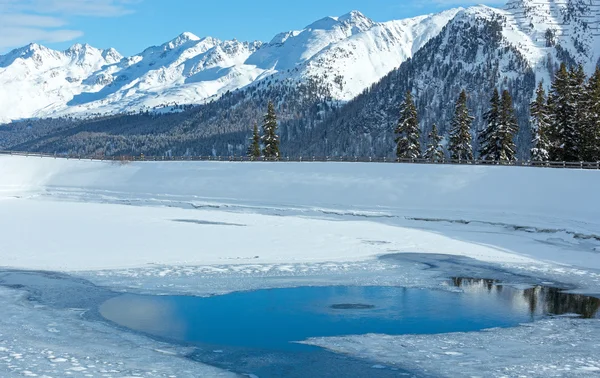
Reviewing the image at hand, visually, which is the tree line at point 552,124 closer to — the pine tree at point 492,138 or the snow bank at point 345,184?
the pine tree at point 492,138

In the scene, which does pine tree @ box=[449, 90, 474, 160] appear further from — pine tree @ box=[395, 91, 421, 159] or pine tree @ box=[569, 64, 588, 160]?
pine tree @ box=[569, 64, 588, 160]

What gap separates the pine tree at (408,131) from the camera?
7006 cm

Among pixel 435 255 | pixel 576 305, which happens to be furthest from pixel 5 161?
pixel 576 305

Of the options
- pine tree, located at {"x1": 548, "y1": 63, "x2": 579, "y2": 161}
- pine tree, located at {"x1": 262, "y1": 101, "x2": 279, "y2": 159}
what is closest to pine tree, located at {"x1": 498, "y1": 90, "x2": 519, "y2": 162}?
pine tree, located at {"x1": 548, "y1": 63, "x2": 579, "y2": 161}

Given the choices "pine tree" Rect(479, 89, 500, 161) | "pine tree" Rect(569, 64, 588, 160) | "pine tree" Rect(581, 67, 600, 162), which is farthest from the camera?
"pine tree" Rect(479, 89, 500, 161)

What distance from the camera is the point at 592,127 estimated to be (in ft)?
196

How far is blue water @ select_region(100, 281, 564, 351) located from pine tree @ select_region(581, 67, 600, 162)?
3627 cm

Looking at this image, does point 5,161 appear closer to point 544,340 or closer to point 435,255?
point 435,255

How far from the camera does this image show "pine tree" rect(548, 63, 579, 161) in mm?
60438

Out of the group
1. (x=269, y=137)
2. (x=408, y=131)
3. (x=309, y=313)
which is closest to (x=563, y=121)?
(x=408, y=131)

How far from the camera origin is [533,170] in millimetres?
56375

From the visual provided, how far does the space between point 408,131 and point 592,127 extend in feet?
64.7

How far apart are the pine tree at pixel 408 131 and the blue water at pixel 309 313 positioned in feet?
139

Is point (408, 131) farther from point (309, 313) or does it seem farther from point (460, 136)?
point (309, 313)
